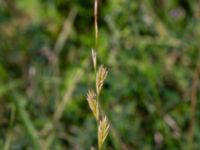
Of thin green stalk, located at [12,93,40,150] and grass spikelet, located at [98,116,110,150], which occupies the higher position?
grass spikelet, located at [98,116,110,150]

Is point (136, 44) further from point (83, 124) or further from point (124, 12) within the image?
point (83, 124)

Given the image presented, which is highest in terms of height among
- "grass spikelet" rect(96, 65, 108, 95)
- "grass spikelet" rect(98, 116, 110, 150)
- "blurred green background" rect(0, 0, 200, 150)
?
"grass spikelet" rect(96, 65, 108, 95)

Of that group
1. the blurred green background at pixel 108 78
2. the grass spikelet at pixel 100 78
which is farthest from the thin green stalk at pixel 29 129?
the grass spikelet at pixel 100 78

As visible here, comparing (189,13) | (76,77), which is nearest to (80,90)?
(76,77)

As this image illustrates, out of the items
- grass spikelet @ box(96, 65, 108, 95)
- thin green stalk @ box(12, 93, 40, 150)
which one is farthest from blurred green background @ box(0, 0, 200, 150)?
grass spikelet @ box(96, 65, 108, 95)

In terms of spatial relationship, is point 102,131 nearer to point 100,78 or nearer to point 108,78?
point 100,78

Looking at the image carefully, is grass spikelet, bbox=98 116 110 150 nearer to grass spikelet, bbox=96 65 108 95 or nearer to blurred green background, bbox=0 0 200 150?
grass spikelet, bbox=96 65 108 95

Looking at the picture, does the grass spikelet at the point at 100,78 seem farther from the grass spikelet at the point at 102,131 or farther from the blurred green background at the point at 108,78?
the blurred green background at the point at 108,78

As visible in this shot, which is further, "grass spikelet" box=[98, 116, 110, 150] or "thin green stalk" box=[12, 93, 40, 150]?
"thin green stalk" box=[12, 93, 40, 150]

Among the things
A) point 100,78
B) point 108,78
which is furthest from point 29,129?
point 100,78
